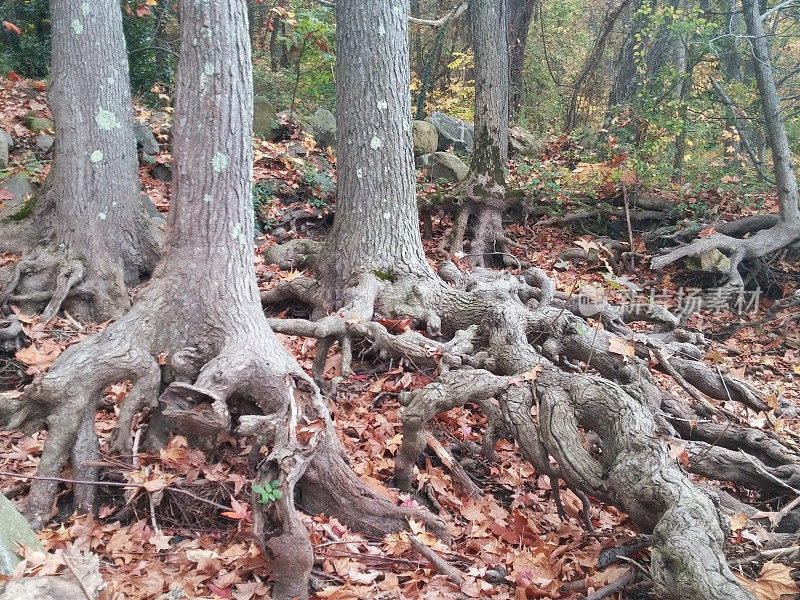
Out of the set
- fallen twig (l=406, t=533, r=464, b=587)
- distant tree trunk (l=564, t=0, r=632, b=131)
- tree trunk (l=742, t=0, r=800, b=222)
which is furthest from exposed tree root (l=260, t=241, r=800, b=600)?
distant tree trunk (l=564, t=0, r=632, b=131)

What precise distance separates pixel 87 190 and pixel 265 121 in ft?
18.9

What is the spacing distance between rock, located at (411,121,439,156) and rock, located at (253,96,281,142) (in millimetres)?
3242

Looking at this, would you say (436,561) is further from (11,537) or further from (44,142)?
(44,142)

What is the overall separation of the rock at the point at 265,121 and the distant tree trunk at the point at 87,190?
183 inches

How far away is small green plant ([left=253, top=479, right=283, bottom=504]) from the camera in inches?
113

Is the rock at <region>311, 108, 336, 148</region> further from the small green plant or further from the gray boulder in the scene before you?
the small green plant

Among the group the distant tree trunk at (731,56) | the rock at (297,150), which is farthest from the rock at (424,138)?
the distant tree trunk at (731,56)

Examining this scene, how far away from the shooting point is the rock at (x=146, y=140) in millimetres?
9453

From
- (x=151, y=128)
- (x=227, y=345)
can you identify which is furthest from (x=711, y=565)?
(x=151, y=128)

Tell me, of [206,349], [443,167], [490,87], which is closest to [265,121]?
[443,167]

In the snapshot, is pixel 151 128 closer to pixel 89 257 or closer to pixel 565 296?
pixel 89 257

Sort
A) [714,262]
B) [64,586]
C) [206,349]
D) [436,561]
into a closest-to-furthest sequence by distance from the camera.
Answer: [64,586] < [436,561] < [206,349] < [714,262]

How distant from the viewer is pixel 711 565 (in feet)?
7.99

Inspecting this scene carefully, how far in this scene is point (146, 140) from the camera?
375 inches
